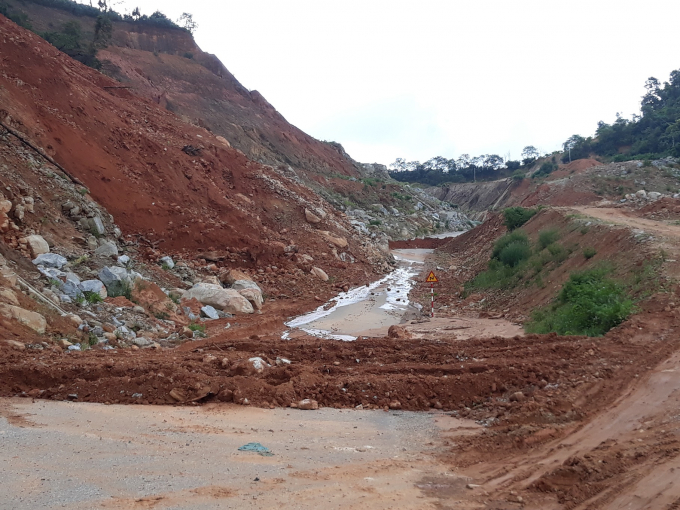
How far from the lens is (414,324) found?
13.7 meters

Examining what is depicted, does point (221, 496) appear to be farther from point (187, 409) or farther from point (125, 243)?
point (125, 243)

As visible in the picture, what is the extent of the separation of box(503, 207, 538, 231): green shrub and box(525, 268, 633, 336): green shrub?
13.3m

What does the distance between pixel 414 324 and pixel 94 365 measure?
8.87m

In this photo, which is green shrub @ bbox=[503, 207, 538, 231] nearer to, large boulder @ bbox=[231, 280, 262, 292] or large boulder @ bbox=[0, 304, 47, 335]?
large boulder @ bbox=[231, 280, 262, 292]

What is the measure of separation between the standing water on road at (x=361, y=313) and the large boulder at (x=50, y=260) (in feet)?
18.7

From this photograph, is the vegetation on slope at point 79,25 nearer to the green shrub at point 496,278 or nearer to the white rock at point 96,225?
the white rock at point 96,225

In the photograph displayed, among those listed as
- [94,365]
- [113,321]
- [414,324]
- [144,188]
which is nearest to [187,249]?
[144,188]

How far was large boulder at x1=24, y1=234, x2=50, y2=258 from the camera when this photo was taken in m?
11.6

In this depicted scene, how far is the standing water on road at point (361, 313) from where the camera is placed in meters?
13.4

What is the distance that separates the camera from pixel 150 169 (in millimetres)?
20047

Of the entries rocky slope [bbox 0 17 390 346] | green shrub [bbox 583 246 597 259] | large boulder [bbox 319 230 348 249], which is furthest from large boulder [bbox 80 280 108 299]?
large boulder [bbox 319 230 348 249]

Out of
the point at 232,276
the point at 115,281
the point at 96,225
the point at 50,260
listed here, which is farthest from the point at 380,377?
the point at 96,225

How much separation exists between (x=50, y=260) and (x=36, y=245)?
67 cm

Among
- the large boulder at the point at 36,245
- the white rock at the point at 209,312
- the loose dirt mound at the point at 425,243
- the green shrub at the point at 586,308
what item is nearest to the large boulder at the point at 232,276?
the white rock at the point at 209,312
